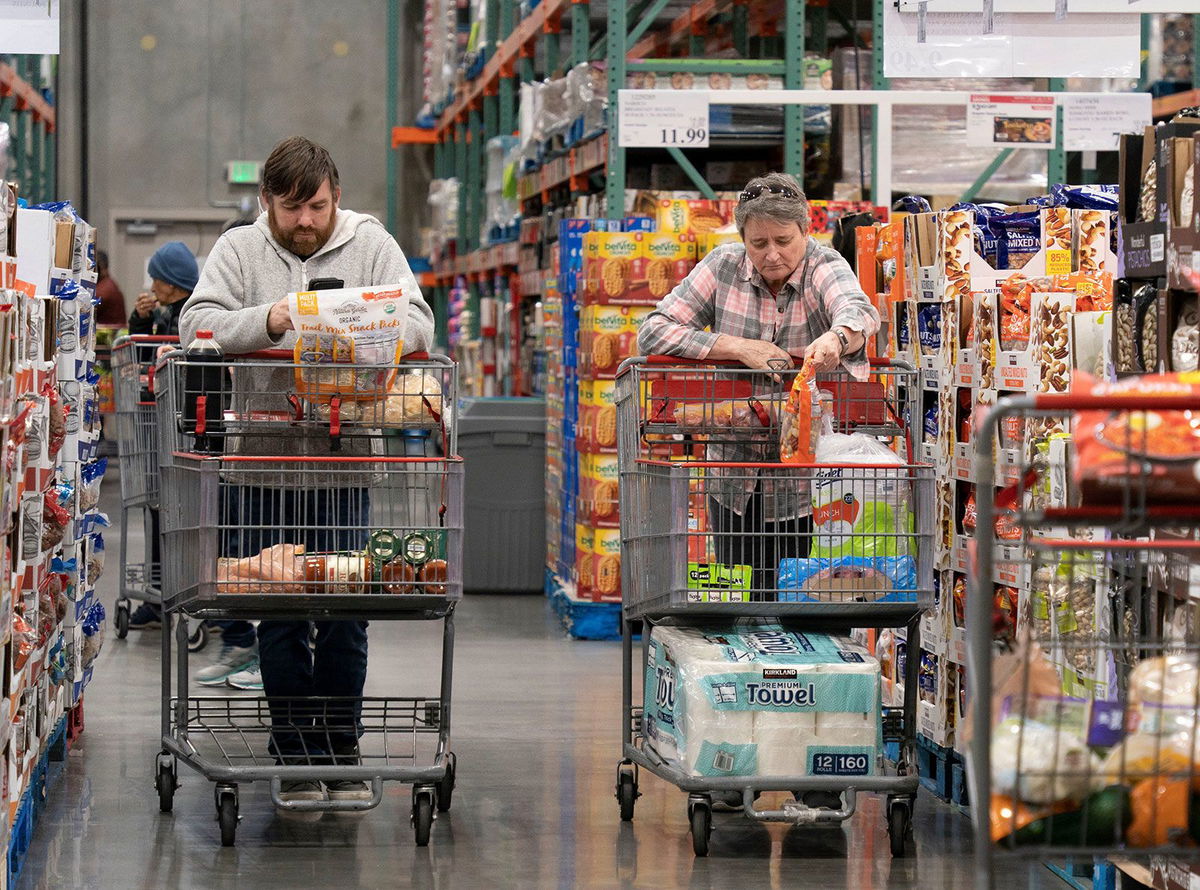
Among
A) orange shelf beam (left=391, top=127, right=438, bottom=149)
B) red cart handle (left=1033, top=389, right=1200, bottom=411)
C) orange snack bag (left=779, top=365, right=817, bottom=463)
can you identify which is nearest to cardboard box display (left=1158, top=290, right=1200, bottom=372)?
red cart handle (left=1033, top=389, right=1200, bottom=411)

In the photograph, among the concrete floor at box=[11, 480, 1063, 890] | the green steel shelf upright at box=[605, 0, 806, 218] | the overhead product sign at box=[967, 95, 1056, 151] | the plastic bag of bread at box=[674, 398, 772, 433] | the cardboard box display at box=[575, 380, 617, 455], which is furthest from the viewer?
the green steel shelf upright at box=[605, 0, 806, 218]

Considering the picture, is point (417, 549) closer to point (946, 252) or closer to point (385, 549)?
point (385, 549)

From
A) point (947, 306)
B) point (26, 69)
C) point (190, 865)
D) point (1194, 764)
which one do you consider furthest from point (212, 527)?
point (26, 69)

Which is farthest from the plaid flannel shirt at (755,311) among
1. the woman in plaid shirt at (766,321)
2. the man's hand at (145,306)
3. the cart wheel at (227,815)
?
the man's hand at (145,306)

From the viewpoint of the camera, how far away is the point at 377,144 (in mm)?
19844

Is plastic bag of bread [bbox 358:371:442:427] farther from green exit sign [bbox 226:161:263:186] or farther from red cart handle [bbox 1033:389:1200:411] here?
green exit sign [bbox 226:161:263:186]

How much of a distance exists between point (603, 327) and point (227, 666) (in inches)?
84.3

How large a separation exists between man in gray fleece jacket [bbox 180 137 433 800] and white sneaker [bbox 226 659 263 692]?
1.57 meters

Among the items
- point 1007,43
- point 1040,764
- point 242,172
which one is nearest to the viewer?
point 1040,764

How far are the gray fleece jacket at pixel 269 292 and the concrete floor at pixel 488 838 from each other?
987mm

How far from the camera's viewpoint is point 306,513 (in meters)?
4.19

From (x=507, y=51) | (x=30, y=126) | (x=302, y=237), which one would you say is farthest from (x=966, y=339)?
(x=30, y=126)

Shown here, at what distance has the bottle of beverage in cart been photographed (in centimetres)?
422

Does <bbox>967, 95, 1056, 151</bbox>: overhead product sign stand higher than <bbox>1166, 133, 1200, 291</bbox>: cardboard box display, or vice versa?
<bbox>967, 95, 1056, 151</bbox>: overhead product sign
